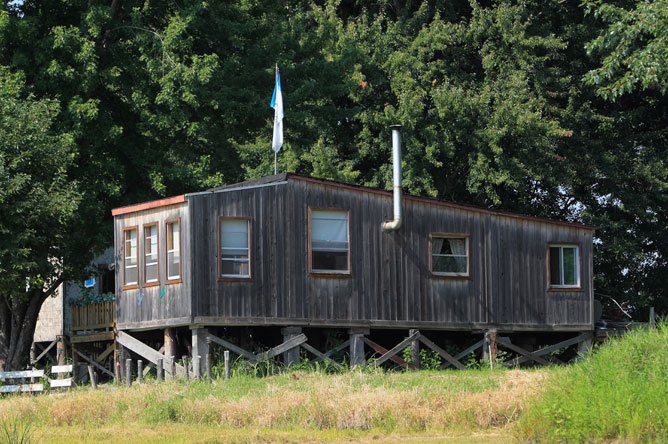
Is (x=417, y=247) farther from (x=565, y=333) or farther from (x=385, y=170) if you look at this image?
(x=385, y=170)

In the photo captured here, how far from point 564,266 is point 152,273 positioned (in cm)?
1283

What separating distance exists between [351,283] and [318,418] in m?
8.80

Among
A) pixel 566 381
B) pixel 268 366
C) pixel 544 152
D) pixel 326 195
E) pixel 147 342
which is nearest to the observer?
pixel 566 381

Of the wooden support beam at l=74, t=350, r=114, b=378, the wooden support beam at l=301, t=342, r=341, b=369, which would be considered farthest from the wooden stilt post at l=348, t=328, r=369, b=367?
the wooden support beam at l=74, t=350, r=114, b=378

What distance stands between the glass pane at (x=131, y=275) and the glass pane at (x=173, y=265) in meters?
1.53

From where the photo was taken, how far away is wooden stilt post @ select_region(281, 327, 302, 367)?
29266 millimetres

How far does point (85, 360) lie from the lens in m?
40.8

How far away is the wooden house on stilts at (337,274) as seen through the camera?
28719 mm

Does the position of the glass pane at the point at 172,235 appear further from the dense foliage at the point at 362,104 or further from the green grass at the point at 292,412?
the green grass at the point at 292,412

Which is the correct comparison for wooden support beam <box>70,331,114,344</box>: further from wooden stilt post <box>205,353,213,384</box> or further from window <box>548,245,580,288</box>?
window <box>548,245,580,288</box>

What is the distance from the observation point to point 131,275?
30312 millimetres

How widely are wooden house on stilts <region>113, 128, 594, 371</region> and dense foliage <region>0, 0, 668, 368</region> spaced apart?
4.30m

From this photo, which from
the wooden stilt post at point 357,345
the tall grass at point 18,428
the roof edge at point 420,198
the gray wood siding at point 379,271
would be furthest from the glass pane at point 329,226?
the tall grass at point 18,428

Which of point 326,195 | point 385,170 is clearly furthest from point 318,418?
point 385,170
